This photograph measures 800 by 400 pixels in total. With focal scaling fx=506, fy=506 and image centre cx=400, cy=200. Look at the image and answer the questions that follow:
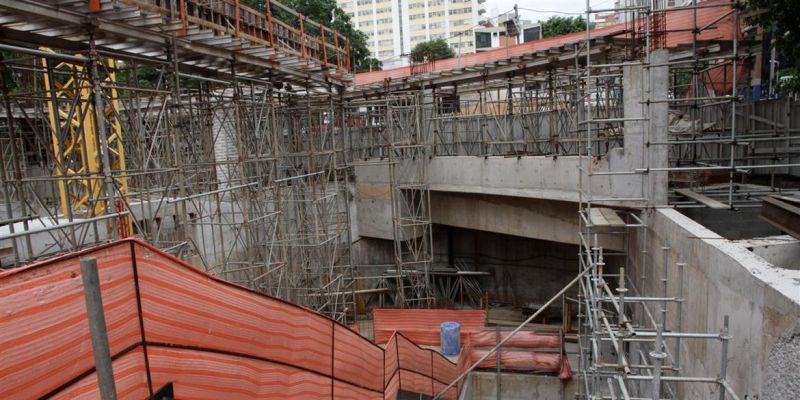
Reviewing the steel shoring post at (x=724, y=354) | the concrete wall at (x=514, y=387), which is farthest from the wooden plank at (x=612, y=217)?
the steel shoring post at (x=724, y=354)

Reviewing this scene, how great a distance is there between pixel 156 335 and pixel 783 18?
1126 cm

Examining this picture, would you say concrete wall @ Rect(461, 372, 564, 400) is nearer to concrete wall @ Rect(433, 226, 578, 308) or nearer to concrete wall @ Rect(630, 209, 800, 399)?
concrete wall @ Rect(630, 209, 800, 399)

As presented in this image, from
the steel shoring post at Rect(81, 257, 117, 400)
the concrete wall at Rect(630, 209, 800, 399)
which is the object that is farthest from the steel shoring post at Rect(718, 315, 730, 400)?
the steel shoring post at Rect(81, 257, 117, 400)

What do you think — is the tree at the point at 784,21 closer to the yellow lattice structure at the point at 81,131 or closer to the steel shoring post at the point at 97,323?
the steel shoring post at the point at 97,323

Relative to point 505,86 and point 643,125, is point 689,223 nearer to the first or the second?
point 643,125

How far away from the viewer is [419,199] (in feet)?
59.3

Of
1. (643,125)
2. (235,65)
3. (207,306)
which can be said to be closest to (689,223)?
(643,125)

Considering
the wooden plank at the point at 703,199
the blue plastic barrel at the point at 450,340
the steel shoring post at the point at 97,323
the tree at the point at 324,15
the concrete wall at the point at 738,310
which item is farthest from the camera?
the tree at the point at 324,15

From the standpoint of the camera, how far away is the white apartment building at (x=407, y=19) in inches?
3487

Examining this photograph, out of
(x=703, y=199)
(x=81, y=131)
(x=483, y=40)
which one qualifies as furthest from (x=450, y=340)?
(x=483, y=40)

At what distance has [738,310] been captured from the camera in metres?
4.70

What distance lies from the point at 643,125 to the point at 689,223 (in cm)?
308

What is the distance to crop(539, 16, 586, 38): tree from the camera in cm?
4582

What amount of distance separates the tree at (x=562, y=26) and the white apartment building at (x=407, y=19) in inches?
1510
